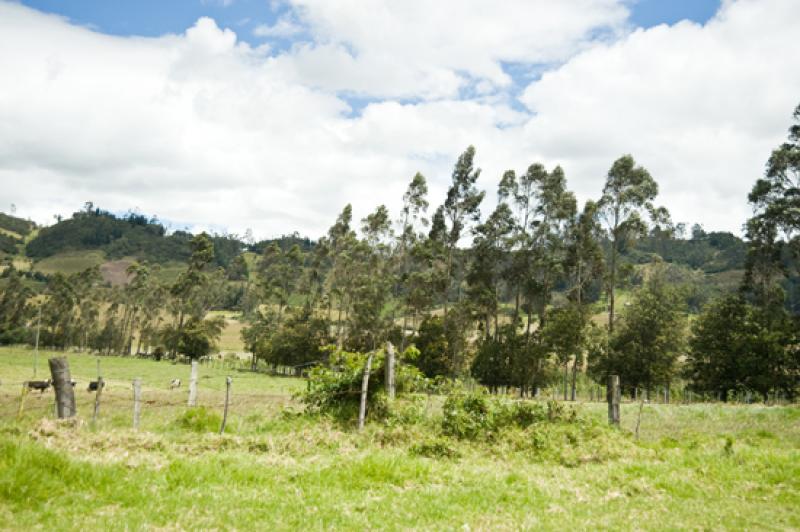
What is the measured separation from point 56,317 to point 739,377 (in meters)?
127

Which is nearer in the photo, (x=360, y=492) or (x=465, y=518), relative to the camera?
(x=465, y=518)

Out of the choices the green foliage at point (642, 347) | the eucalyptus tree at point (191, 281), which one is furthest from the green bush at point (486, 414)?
the eucalyptus tree at point (191, 281)

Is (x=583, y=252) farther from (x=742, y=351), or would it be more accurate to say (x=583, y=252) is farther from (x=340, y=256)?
(x=340, y=256)

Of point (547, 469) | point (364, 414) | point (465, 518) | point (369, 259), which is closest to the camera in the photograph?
point (465, 518)

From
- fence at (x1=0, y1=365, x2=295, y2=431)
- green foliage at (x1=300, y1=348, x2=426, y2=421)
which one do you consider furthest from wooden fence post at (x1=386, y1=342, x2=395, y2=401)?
fence at (x1=0, y1=365, x2=295, y2=431)

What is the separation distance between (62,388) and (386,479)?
7.94m

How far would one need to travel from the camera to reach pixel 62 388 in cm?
1196

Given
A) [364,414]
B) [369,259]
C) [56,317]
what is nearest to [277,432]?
[364,414]

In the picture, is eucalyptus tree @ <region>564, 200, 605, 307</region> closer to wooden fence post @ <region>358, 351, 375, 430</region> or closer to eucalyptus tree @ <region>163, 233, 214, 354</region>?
wooden fence post @ <region>358, 351, 375, 430</region>

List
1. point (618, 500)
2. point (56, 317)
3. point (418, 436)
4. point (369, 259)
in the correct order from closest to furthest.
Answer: point (618, 500) < point (418, 436) < point (369, 259) < point (56, 317)

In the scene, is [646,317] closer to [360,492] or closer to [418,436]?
[418,436]

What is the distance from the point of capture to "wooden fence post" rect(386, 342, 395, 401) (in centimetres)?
1609

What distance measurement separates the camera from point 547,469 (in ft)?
40.4

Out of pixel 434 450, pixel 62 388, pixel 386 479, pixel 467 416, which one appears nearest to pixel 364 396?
pixel 434 450
